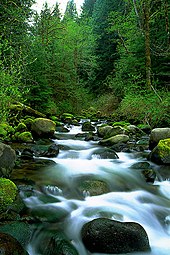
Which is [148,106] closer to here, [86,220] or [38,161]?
[38,161]

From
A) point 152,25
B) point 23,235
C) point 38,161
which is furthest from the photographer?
point 152,25

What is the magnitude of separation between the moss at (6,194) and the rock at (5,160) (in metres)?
0.96

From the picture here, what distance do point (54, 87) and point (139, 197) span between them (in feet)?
49.7

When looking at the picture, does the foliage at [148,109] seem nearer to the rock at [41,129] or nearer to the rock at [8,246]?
the rock at [41,129]

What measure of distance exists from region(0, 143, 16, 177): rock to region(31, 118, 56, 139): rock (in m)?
5.42

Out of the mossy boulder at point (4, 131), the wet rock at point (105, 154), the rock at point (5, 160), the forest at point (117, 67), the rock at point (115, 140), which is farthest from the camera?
the forest at point (117, 67)

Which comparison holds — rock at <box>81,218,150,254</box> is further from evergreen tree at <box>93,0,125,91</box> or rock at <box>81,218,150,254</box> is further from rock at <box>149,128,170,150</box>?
evergreen tree at <box>93,0,125,91</box>

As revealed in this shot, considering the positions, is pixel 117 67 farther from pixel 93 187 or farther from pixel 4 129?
pixel 93 187

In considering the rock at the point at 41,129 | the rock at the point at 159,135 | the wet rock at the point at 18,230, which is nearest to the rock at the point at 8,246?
the wet rock at the point at 18,230

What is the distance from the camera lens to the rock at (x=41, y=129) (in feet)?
38.3

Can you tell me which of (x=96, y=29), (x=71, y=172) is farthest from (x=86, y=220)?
(x=96, y=29)

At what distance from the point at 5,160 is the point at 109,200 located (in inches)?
94.2

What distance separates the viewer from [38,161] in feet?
25.2

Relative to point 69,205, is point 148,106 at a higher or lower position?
higher
